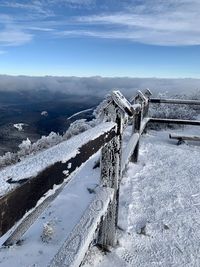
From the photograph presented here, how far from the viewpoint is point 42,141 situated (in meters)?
18.1

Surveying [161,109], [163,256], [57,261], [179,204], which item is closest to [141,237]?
[163,256]

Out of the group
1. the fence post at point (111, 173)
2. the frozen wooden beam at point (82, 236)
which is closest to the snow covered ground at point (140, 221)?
the fence post at point (111, 173)

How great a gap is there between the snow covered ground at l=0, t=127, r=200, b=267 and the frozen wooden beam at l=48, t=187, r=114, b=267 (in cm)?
70

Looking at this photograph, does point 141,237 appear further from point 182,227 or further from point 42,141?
point 42,141

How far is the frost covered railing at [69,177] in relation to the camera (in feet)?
3.77

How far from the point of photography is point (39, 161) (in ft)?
4.62

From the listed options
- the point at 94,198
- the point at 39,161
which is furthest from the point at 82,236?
the point at 39,161

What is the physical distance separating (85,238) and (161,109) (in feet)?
45.5

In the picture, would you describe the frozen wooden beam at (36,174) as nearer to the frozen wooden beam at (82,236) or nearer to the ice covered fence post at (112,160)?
the frozen wooden beam at (82,236)

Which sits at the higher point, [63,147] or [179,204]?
[63,147]

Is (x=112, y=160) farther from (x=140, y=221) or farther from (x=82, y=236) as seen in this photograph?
(x=140, y=221)

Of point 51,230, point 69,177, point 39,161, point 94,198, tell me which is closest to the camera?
point 39,161

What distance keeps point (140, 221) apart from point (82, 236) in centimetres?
199

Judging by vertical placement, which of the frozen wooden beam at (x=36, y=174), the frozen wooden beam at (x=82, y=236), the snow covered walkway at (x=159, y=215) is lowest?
the snow covered walkway at (x=159, y=215)
